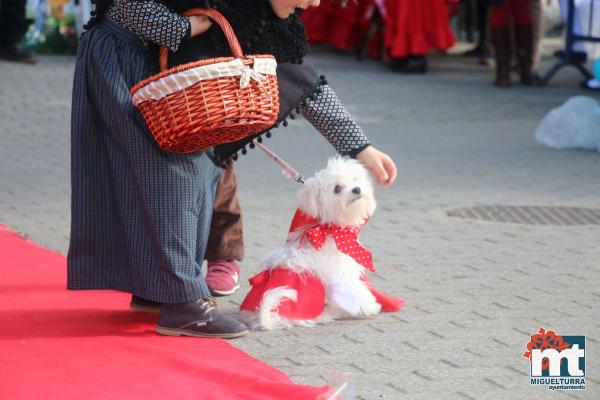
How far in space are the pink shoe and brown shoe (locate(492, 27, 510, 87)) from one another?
8229 millimetres

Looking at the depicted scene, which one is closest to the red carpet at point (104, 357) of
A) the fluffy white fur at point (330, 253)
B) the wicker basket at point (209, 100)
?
the fluffy white fur at point (330, 253)

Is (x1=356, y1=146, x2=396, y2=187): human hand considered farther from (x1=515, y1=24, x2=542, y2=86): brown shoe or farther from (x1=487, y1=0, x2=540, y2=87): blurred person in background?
(x1=515, y1=24, x2=542, y2=86): brown shoe

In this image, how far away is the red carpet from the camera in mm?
3703

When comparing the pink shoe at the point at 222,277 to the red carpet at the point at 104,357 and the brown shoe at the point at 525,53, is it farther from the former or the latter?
the brown shoe at the point at 525,53

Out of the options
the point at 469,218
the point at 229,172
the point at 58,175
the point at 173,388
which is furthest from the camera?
the point at 58,175

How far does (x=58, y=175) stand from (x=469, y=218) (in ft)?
9.82

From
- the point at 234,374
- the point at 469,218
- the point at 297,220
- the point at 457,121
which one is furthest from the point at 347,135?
the point at 457,121

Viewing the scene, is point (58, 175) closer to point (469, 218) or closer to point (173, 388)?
point (469, 218)

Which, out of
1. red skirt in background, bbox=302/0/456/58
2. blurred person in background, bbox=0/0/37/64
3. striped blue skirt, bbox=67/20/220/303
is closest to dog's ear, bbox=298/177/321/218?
striped blue skirt, bbox=67/20/220/303

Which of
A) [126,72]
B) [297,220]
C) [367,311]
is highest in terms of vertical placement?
[126,72]

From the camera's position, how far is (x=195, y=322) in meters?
4.38

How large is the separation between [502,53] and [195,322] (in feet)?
30.2

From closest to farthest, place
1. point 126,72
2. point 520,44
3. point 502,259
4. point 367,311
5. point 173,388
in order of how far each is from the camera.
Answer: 1. point 173,388
2. point 126,72
3. point 367,311
4. point 502,259
5. point 520,44

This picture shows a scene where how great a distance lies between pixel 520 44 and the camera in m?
13.2
